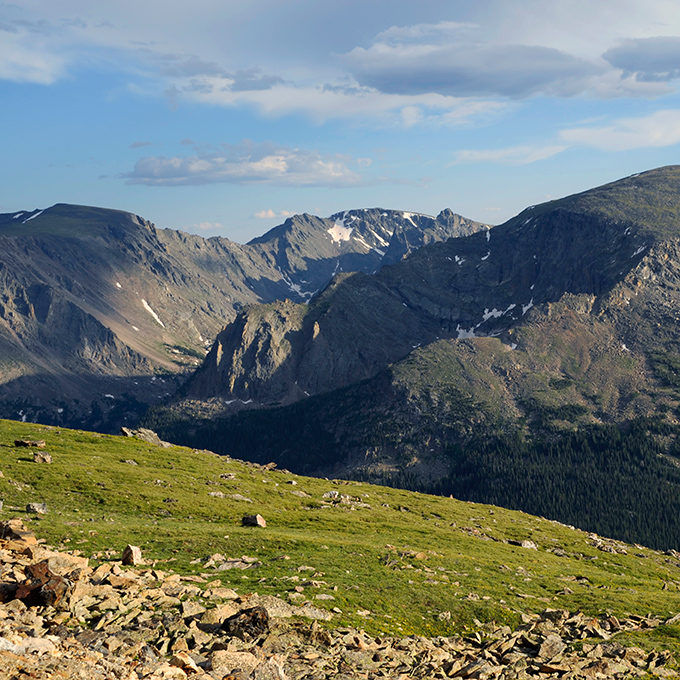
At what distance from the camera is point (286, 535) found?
6462 centimetres

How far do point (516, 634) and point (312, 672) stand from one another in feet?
49.8

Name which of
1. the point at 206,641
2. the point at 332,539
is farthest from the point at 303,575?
the point at 332,539

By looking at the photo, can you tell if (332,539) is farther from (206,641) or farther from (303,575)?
(206,641)

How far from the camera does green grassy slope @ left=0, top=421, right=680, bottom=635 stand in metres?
47.6

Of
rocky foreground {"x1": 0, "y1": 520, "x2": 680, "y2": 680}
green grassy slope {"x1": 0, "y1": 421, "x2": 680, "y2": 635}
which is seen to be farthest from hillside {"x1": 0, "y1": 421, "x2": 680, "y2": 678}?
green grassy slope {"x1": 0, "y1": 421, "x2": 680, "y2": 635}

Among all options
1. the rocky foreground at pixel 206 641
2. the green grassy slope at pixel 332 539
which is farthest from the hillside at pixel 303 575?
the green grassy slope at pixel 332 539

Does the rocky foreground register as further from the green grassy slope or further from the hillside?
the green grassy slope

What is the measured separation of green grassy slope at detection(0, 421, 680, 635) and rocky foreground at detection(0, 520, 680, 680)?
14.0 feet

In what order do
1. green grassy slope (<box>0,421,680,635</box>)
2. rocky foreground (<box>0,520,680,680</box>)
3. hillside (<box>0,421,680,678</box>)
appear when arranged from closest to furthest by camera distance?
rocky foreground (<box>0,520,680,680</box>) → hillside (<box>0,421,680,678</box>) → green grassy slope (<box>0,421,680,635</box>)

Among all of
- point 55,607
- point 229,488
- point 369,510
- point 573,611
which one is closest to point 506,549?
point 369,510

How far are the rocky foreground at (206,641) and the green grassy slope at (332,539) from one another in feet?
14.0

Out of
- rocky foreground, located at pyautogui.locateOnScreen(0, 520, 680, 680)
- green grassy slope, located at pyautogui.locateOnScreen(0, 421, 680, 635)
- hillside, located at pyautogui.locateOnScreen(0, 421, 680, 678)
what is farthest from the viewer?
green grassy slope, located at pyautogui.locateOnScreen(0, 421, 680, 635)

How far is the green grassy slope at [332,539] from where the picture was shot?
4756 cm

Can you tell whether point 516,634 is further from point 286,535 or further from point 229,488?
point 229,488
